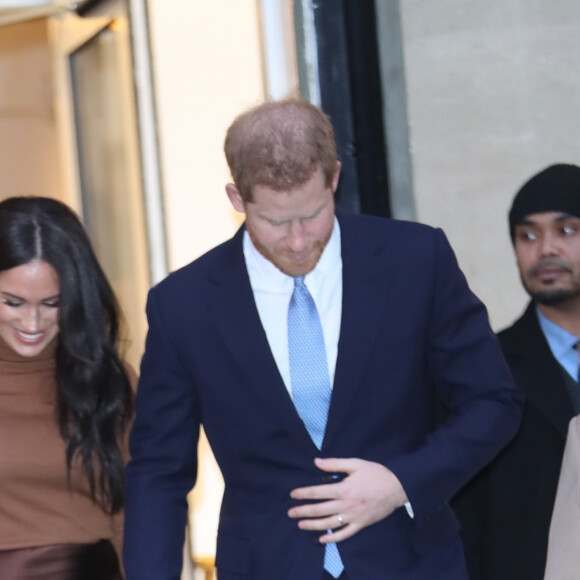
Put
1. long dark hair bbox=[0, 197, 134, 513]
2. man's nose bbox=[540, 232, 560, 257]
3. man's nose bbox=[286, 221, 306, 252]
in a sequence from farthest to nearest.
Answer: man's nose bbox=[540, 232, 560, 257], long dark hair bbox=[0, 197, 134, 513], man's nose bbox=[286, 221, 306, 252]

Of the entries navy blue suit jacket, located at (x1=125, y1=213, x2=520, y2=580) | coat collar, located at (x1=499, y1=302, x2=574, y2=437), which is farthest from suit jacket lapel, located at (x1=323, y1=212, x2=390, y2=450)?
coat collar, located at (x1=499, y1=302, x2=574, y2=437)

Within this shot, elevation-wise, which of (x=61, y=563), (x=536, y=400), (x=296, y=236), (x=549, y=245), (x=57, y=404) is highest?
(x=296, y=236)

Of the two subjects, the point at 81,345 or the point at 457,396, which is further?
the point at 81,345

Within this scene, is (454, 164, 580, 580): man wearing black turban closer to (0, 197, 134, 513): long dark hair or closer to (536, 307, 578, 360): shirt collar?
(536, 307, 578, 360): shirt collar

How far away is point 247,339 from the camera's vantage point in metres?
2.77

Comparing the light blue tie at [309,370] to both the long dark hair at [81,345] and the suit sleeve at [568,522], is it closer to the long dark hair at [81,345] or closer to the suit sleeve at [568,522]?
the suit sleeve at [568,522]

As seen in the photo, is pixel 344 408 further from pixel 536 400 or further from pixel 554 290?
pixel 554 290

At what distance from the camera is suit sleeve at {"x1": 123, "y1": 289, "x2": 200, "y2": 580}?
2.83 m

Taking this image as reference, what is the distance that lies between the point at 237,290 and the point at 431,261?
0.42 meters

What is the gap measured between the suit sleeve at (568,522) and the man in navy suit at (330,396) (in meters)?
0.22

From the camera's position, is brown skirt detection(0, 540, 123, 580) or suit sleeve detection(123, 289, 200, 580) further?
brown skirt detection(0, 540, 123, 580)

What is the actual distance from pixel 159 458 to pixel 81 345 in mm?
665

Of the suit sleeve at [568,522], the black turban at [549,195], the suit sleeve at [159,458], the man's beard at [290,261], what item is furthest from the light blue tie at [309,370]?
the black turban at [549,195]

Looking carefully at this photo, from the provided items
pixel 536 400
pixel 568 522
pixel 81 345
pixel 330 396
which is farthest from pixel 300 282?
pixel 536 400
